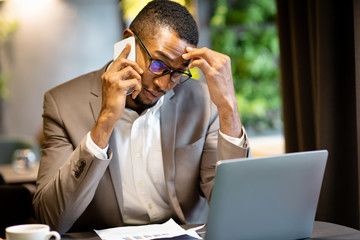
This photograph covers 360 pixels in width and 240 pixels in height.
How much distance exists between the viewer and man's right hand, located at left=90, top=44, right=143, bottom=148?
1729 millimetres

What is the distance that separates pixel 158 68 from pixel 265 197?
0.70 meters

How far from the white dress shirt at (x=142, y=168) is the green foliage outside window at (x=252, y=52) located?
476 cm

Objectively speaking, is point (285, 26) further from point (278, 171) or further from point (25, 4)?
point (25, 4)

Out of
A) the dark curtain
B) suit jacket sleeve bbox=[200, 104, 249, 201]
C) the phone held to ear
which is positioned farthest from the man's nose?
the dark curtain

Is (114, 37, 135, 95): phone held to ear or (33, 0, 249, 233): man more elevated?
(114, 37, 135, 95): phone held to ear

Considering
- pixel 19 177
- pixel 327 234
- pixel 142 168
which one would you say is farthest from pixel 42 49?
pixel 327 234

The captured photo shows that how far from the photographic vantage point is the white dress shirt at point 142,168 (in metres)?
1.98

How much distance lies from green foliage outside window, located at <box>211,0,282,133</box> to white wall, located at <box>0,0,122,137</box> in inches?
61.2

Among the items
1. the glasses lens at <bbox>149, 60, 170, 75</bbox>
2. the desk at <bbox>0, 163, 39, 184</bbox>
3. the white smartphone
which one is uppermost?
the white smartphone

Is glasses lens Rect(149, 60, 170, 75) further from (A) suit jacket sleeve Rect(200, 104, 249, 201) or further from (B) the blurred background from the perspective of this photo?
(B) the blurred background

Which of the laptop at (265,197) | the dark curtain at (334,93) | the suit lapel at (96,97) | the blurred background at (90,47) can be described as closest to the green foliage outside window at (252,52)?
the blurred background at (90,47)

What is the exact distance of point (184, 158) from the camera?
79.5 inches

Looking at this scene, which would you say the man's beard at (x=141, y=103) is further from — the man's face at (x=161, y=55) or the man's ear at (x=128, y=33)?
the man's ear at (x=128, y=33)

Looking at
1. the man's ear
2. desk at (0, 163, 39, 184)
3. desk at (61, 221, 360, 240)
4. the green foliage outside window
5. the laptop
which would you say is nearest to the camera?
the laptop
